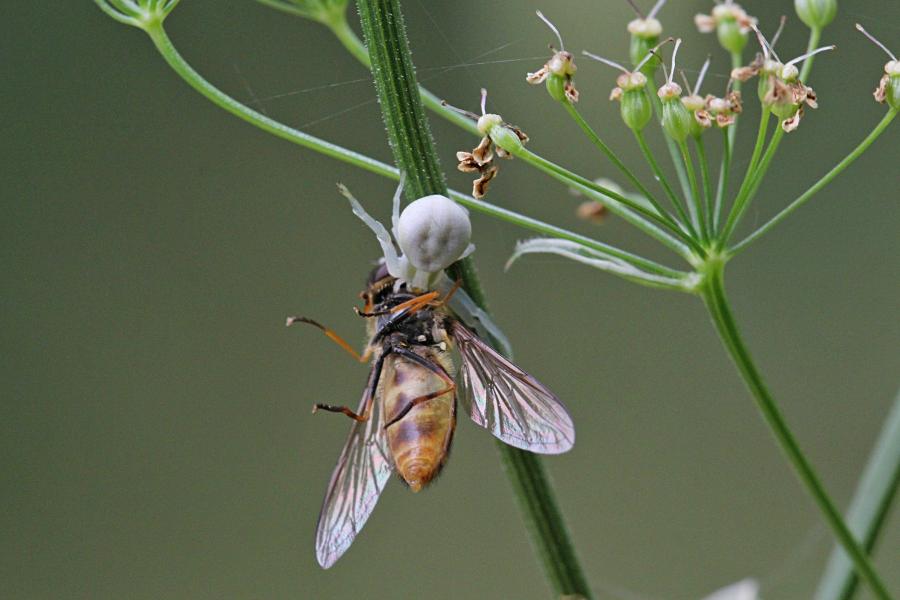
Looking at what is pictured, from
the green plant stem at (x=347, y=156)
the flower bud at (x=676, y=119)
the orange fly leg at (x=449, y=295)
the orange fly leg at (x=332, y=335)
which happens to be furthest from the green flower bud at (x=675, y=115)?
the orange fly leg at (x=332, y=335)

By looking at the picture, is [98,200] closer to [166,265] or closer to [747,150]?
[166,265]

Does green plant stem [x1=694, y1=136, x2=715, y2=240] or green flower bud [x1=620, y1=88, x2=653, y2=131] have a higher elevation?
green flower bud [x1=620, y1=88, x2=653, y2=131]

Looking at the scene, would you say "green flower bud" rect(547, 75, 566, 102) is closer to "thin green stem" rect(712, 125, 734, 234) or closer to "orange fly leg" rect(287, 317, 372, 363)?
"thin green stem" rect(712, 125, 734, 234)

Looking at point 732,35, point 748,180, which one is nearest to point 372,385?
point 748,180

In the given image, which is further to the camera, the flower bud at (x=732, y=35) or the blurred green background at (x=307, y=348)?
the blurred green background at (x=307, y=348)

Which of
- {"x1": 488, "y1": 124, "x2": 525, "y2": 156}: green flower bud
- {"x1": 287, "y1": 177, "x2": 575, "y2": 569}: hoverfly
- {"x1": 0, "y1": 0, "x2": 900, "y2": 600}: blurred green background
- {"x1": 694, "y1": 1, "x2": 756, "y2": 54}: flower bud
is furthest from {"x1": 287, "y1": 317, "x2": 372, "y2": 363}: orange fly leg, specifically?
{"x1": 0, "y1": 0, "x2": 900, "y2": 600}: blurred green background

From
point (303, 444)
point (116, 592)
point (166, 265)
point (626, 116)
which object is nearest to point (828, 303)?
point (303, 444)

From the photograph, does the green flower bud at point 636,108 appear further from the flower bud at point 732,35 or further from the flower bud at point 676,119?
the flower bud at point 732,35
